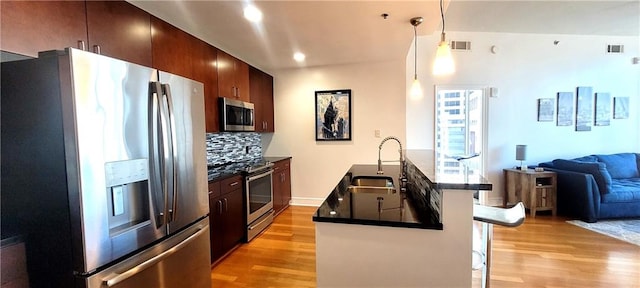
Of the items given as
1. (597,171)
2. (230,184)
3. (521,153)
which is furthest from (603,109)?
(230,184)

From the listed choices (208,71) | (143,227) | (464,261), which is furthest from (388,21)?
(143,227)

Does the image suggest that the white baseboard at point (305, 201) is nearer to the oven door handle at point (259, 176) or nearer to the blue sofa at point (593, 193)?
the oven door handle at point (259, 176)

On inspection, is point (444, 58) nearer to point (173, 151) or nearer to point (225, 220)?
point (173, 151)

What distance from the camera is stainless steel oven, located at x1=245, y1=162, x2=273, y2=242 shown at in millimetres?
3146

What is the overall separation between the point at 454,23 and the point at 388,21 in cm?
210

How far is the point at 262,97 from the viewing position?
14.0 ft

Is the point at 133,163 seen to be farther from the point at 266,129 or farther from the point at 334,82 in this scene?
the point at 334,82

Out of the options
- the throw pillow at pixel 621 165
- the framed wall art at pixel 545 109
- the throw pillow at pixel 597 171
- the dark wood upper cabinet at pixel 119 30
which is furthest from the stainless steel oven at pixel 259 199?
the throw pillow at pixel 621 165

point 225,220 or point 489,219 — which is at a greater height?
point 489,219

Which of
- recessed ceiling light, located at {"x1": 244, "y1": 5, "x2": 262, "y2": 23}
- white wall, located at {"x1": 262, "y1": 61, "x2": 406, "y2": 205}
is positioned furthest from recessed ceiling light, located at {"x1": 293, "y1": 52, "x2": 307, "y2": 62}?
recessed ceiling light, located at {"x1": 244, "y1": 5, "x2": 262, "y2": 23}

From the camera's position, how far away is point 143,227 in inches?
57.5

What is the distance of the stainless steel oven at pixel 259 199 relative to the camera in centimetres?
315

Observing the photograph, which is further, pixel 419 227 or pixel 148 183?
pixel 148 183

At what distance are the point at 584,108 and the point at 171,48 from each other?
599 centimetres
